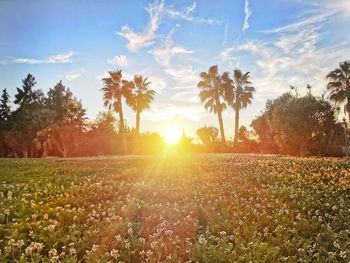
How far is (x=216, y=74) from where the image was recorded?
201 feet

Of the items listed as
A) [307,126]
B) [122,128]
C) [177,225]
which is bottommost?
[177,225]

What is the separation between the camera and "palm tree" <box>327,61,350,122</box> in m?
50.2

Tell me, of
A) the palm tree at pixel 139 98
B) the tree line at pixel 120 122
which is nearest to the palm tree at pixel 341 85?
the tree line at pixel 120 122

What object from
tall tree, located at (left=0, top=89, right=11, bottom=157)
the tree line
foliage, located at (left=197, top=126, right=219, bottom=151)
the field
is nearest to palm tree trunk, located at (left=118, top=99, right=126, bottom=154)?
the tree line

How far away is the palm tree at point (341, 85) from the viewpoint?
50250mm

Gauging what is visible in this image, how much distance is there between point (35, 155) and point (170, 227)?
5549 centimetres

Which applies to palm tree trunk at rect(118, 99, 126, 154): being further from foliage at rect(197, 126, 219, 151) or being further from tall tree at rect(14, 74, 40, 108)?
foliage at rect(197, 126, 219, 151)

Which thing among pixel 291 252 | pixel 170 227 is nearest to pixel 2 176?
pixel 170 227

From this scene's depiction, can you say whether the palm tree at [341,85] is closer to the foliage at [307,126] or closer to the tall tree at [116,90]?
the foliage at [307,126]

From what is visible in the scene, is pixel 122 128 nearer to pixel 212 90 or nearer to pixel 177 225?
pixel 212 90

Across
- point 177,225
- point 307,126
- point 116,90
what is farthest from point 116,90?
point 177,225

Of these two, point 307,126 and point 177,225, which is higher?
point 307,126

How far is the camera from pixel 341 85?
5128cm

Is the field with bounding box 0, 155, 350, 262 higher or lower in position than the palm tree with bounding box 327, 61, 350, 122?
lower
